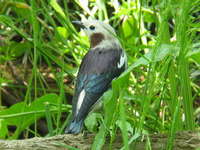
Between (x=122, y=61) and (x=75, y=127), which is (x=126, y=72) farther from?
(x=122, y=61)

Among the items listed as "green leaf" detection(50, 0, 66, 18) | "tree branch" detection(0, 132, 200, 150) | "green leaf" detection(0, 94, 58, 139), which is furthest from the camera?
"green leaf" detection(50, 0, 66, 18)

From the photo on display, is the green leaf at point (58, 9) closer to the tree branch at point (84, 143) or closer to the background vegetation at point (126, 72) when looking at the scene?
the background vegetation at point (126, 72)

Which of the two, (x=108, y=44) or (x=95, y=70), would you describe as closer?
(x=95, y=70)

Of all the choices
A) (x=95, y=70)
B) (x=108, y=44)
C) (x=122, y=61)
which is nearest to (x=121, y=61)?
(x=122, y=61)

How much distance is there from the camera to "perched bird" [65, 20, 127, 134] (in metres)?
2.61

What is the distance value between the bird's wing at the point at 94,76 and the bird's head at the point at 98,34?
122 mm

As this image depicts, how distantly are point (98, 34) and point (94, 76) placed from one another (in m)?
0.54

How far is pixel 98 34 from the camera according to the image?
3295 mm

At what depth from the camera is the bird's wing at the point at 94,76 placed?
8.64 ft

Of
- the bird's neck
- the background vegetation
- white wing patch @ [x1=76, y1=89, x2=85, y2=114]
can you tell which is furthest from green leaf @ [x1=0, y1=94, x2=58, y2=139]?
the bird's neck

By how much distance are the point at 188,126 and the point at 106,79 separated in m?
0.49

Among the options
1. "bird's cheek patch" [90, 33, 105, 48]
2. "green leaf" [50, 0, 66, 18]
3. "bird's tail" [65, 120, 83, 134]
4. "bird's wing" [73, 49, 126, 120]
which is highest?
"green leaf" [50, 0, 66, 18]

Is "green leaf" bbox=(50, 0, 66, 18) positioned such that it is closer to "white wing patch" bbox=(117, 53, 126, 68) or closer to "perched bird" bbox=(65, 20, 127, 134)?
"perched bird" bbox=(65, 20, 127, 134)

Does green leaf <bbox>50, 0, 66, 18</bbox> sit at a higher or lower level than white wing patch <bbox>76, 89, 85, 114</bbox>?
higher
